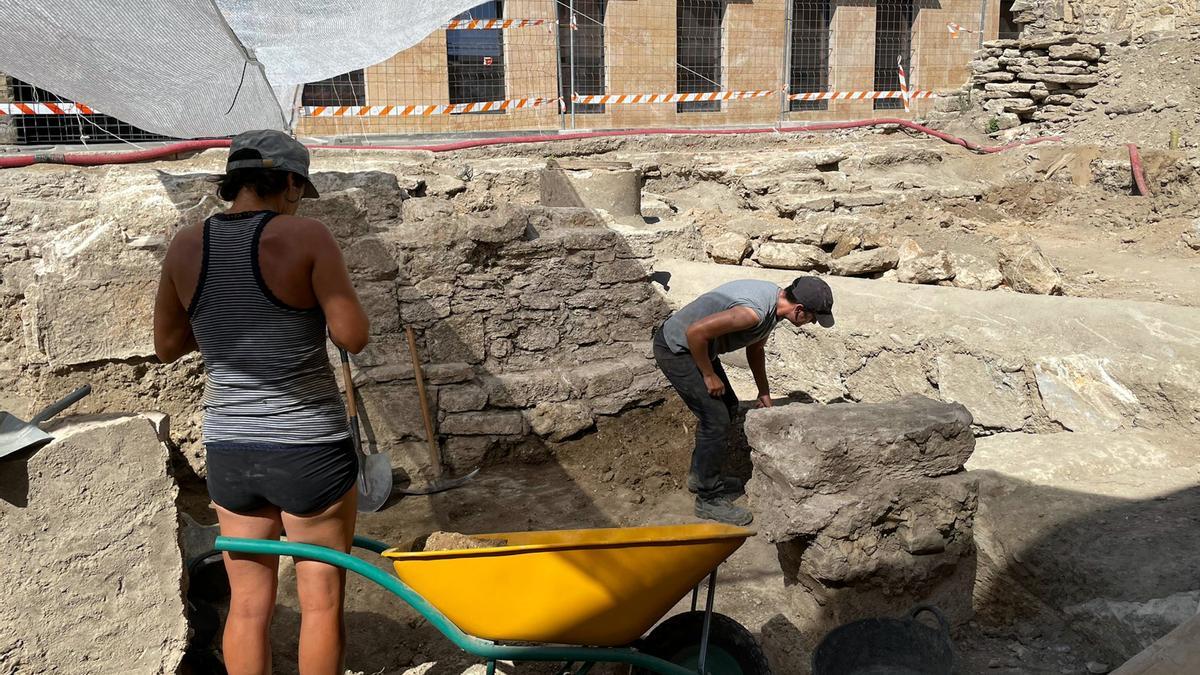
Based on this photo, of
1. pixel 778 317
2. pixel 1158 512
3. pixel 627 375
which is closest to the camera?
pixel 1158 512

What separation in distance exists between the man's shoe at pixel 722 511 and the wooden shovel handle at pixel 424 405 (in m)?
1.55

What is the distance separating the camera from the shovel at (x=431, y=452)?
5062mm

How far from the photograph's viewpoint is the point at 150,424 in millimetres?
2672

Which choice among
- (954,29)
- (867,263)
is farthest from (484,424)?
(954,29)

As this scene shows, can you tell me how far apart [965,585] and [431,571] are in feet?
6.78

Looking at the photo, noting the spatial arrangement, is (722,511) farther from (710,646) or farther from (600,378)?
(710,646)

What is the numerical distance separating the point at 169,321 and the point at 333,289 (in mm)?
541

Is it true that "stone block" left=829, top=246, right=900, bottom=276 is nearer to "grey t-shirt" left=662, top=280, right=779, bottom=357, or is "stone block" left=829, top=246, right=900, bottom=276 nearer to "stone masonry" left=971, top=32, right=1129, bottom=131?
"grey t-shirt" left=662, top=280, right=779, bottom=357

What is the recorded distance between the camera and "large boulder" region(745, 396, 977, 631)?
3160 mm

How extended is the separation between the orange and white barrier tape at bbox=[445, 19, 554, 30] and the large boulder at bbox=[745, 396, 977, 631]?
974 centimetres

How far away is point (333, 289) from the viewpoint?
238 centimetres

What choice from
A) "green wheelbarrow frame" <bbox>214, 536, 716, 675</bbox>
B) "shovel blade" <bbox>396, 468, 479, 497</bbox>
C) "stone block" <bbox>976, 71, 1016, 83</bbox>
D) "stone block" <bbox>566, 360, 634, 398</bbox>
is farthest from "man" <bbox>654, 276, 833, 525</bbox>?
"stone block" <bbox>976, 71, 1016, 83</bbox>

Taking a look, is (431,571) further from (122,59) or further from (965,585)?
(122,59)

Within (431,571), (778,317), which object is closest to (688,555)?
(431,571)
